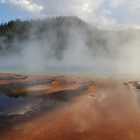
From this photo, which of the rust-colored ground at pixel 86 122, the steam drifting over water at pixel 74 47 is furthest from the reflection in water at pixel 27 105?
the steam drifting over water at pixel 74 47

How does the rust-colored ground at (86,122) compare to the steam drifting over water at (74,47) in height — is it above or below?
below

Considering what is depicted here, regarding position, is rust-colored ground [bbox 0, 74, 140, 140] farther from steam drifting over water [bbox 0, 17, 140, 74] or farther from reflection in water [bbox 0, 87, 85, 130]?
steam drifting over water [bbox 0, 17, 140, 74]

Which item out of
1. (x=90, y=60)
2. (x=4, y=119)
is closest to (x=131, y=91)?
(x=4, y=119)

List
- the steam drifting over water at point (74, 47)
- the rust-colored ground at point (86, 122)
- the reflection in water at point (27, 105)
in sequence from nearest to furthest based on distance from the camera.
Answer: the rust-colored ground at point (86, 122) < the reflection in water at point (27, 105) < the steam drifting over water at point (74, 47)

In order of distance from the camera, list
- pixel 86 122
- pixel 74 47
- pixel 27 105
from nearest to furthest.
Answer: pixel 86 122, pixel 27 105, pixel 74 47

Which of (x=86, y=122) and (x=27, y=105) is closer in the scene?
(x=86, y=122)

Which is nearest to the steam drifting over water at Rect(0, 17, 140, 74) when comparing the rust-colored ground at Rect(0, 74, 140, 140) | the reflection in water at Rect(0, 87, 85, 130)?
the reflection in water at Rect(0, 87, 85, 130)

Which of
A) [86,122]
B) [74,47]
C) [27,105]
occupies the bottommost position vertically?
[86,122]

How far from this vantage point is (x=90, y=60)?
3781cm

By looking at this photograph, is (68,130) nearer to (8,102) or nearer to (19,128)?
(19,128)

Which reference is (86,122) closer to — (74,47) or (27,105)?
(27,105)

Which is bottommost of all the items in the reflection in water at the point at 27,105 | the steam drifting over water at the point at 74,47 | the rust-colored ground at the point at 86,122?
the rust-colored ground at the point at 86,122

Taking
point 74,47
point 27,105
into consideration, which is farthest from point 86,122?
point 74,47

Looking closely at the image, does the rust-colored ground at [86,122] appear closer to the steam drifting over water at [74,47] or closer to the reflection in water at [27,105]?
the reflection in water at [27,105]
